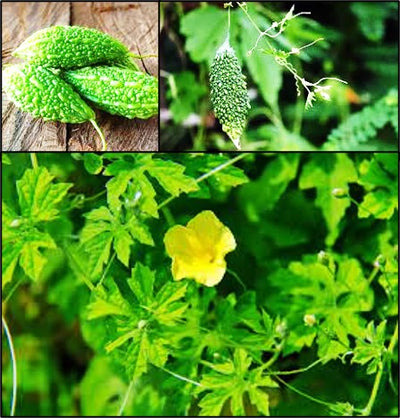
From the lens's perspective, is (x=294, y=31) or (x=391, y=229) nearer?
(x=391, y=229)

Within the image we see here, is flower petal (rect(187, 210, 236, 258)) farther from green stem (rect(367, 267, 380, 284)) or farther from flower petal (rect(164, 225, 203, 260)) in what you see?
green stem (rect(367, 267, 380, 284))

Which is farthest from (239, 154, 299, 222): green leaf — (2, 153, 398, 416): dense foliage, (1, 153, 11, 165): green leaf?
(1, 153, 11, 165): green leaf

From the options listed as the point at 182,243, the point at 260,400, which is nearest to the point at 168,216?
the point at 182,243

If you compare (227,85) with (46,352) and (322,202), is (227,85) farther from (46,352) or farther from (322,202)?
(46,352)

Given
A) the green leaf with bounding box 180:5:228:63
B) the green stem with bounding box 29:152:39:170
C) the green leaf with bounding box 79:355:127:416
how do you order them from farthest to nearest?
the green leaf with bounding box 79:355:127:416 → the green leaf with bounding box 180:5:228:63 → the green stem with bounding box 29:152:39:170

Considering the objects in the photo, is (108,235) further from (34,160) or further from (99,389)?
(99,389)

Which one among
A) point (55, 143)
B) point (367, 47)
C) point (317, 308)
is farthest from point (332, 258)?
point (367, 47)

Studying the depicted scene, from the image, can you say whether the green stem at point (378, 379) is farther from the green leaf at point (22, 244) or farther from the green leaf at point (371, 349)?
the green leaf at point (22, 244)
